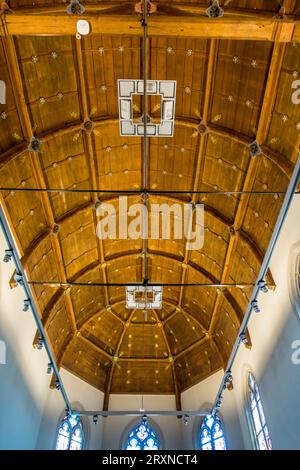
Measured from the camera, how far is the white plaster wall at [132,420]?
18.7 meters

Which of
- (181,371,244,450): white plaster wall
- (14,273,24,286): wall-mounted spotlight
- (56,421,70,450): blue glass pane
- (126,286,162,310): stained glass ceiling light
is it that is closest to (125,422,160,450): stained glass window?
(181,371,244,450): white plaster wall

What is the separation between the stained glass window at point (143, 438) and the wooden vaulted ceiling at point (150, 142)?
478cm

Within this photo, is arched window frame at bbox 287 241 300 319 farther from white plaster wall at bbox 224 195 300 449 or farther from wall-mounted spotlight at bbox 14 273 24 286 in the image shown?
wall-mounted spotlight at bbox 14 273 24 286

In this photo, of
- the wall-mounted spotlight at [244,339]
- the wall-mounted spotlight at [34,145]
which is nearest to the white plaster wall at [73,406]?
the wall-mounted spotlight at [244,339]

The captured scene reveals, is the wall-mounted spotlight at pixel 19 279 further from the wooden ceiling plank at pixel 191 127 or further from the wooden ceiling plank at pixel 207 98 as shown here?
the wooden ceiling plank at pixel 207 98

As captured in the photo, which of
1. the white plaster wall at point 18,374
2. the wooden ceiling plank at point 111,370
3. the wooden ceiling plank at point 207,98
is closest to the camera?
the wooden ceiling plank at point 207,98

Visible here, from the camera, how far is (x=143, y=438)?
18922 mm

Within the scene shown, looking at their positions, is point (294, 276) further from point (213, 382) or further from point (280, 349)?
point (213, 382)

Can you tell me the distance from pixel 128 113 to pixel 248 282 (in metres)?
7.65

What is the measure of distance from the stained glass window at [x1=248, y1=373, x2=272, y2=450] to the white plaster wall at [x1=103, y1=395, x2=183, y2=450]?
5483 mm

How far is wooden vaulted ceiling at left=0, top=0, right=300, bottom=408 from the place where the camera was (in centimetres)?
915

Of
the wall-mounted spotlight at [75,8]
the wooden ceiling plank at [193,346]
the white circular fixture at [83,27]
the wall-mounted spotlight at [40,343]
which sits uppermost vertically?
the wooden ceiling plank at [193,346]

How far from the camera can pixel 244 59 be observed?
1023 centimetres
